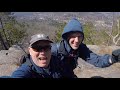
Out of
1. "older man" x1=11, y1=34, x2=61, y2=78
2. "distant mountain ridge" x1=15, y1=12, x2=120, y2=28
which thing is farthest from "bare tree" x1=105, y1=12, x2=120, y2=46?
"older man" x1=11, y1=34, x2=61, y2=78

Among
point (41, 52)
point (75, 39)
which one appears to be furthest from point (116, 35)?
point (41, 52)

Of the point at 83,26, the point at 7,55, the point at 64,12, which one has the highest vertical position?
the point at 64,12

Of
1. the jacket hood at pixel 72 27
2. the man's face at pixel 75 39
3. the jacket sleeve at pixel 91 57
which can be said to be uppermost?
the jacket hood at pixel 72 27

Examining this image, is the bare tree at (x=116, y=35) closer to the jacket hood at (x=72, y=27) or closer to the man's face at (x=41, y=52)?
the jacket hood at (x=72, y=27)

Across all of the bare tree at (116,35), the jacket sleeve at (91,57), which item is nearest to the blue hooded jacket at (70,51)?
the jacket sleeve at (91,57)

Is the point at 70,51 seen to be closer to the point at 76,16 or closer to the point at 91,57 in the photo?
the point at 91,57
